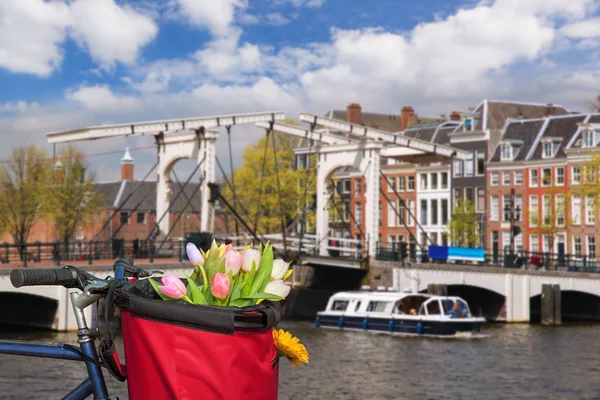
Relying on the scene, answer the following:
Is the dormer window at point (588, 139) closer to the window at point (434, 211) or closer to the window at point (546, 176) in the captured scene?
the window at point (546, 176)

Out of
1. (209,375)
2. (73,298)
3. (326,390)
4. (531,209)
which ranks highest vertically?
(531,209)

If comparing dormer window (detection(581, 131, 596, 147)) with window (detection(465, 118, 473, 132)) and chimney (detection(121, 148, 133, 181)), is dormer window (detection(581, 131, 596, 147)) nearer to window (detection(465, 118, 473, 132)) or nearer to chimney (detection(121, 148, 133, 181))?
window (detection(465, 118, 473, 132))

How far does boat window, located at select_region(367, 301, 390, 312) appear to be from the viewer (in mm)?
28877

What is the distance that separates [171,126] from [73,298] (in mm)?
26697

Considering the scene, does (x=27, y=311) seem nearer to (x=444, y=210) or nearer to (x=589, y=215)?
(x=589, y=215)

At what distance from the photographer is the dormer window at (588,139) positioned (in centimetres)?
4703

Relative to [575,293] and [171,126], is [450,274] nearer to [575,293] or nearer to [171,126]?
[575,293]

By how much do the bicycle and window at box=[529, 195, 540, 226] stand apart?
142 feet

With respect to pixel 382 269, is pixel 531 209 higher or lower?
higher

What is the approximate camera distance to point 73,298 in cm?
242

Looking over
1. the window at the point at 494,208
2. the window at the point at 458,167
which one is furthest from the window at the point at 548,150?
the window at the point at 458,167

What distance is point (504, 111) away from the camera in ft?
180

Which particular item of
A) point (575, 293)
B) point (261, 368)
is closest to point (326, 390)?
point (261, 368)

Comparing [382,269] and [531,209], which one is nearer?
[382,269]
